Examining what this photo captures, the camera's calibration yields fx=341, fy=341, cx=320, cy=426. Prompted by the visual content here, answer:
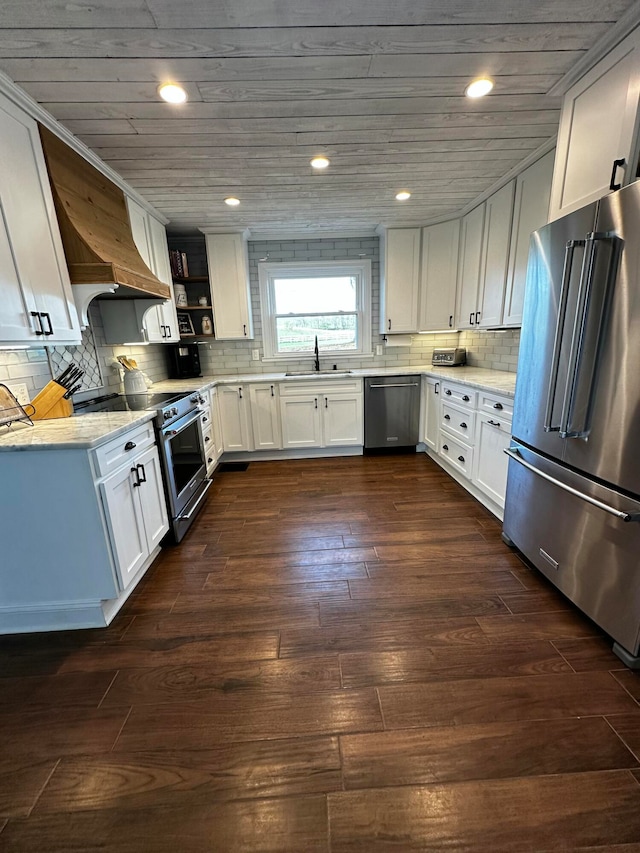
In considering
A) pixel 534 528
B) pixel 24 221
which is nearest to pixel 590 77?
pixel 534 528

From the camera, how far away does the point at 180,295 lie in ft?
12.1

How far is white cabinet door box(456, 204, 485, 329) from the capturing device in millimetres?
3160

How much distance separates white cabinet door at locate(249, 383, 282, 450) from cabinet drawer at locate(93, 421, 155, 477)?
163 centimetres

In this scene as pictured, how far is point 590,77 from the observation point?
1.57 meters

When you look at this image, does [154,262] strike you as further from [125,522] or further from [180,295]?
[125,522]

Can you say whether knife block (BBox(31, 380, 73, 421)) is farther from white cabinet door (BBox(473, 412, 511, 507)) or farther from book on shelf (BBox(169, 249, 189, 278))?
white cabinet door (BBox(473, 412, 511, 507))

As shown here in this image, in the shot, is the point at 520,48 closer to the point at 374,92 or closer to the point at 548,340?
the point at 374,92

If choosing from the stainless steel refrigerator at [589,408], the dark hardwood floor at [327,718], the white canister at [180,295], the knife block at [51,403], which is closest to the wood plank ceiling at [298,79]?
the stainless steel refrigerator at [589,408]

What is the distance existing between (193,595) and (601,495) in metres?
2.03

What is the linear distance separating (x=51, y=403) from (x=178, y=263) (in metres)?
2.37

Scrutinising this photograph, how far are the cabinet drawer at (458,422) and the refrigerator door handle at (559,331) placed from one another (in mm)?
1068

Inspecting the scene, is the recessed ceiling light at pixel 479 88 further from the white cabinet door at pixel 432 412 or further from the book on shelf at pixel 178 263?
the book on shelf at pixel 178 263

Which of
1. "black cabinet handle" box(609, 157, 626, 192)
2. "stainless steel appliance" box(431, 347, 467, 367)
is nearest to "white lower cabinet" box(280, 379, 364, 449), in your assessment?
"stainless steel appliance" box(431, 347, 467, 367)

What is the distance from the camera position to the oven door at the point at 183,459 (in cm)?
228
